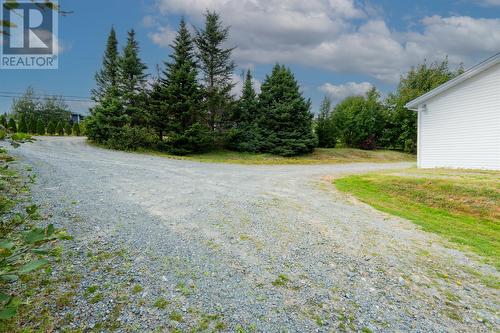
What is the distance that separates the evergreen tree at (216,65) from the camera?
20.7m

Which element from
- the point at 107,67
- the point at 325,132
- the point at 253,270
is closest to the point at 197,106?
the point at 107,67

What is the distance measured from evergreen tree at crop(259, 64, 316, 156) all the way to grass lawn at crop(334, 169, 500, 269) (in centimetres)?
1183

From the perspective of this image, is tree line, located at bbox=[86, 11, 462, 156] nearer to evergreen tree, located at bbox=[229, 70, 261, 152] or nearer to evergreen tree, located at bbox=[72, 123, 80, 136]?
evergreen tree, located at bbox=[229, 70, 261, 152]

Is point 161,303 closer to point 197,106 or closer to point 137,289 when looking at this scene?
point 137,289

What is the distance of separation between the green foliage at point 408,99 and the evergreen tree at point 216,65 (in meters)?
17.5

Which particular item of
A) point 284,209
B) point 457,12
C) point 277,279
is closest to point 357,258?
point 277,279

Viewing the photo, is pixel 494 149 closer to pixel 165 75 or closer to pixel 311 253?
pixel 311 253

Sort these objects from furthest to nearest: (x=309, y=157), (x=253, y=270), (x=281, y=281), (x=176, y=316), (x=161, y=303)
→ (x=309, y=157) → (x=253, y=270) → (x=281, y=281) → (x=161, y=303) → (x=176, y=316)

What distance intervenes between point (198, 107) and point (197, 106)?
0.13m

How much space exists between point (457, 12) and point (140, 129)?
1803cm

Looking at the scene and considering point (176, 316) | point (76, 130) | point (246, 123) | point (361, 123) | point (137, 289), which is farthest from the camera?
point (76, 130)

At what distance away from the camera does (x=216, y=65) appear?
2100 centimetres

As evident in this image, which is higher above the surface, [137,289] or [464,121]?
[464,121]

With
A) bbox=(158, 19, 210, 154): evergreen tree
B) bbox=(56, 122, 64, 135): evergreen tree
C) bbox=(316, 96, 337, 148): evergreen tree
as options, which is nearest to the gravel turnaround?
bbox=(158, 19, 210, 154): evergreen tree
